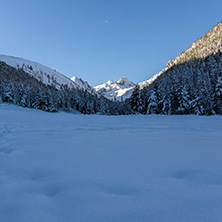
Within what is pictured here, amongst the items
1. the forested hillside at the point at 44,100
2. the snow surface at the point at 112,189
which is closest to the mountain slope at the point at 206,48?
the forested hillside at the point at 44,100

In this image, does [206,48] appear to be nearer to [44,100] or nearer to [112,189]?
[44,100]

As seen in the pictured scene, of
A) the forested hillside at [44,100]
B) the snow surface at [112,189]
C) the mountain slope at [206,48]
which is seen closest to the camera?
the snow surface at [112,189]

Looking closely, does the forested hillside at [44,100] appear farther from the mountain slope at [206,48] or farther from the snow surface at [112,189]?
the mountain slope at [206,48]

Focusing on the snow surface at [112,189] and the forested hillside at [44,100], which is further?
the forested hillside at [44,100]

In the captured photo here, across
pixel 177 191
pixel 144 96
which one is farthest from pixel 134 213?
pixel 144 96

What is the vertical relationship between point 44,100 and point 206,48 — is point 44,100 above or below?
below

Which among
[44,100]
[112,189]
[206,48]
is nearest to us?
[112,189]

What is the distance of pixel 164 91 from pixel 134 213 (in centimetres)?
3040

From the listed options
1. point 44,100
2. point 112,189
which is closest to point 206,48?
point 44,100

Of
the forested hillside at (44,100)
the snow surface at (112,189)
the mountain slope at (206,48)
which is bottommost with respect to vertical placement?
the snow surface at (112,189)

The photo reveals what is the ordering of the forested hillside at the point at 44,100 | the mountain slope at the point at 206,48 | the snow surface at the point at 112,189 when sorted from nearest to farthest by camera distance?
the snow surface at the point at 112,189 < the forested hillside at the point at 44,100 < the mountain slope at the point at 206,48

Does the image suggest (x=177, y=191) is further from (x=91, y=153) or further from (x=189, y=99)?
(x=189, y=99)

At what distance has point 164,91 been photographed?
28.9 meters

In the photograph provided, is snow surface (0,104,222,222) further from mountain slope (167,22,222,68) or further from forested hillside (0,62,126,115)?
mountain slope (167,22,222,68)
